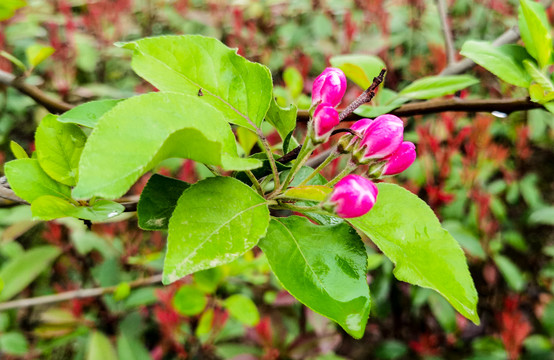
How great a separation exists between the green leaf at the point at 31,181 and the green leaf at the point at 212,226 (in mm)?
166

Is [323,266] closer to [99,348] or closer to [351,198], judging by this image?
[351,198]

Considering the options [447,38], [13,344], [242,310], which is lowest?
[13,344]

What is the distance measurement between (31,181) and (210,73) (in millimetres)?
204

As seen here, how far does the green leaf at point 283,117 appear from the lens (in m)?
0.45

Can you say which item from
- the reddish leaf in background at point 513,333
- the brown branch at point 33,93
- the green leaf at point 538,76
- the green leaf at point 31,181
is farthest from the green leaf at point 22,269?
the reddish leaf in background at point 513,333

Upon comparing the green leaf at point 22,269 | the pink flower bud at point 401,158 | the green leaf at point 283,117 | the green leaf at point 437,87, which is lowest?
the green leaf at point 22,269

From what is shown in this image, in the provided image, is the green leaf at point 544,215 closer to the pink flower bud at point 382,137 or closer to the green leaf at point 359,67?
the green leaf at point 359,67

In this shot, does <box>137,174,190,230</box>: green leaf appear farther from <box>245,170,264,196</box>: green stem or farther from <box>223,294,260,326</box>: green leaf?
<box>223,294,260,326</box>: green leaf

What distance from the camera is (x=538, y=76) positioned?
58cm

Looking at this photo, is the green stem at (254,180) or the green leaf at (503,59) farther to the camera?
the green leaf at (503,59)

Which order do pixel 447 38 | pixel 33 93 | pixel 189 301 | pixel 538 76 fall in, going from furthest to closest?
1. pixel 189 301
2. pixel 447 38
3. pixel 33 93
4. pixel 538 76

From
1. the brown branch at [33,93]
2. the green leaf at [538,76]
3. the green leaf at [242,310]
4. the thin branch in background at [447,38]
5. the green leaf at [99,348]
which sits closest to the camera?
the green leaf at [538,76]

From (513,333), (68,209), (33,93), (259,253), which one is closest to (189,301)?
(259,253)

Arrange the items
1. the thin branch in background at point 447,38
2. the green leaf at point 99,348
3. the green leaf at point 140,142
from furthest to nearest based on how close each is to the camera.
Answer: the green leaf at point 99,348, the thin branch in background at point 447,38, the green leaf at point 140,142
